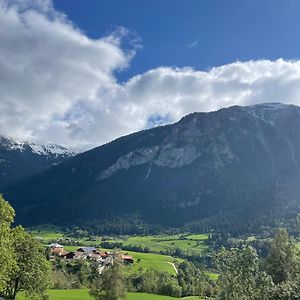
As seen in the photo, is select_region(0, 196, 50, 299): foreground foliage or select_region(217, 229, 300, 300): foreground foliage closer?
select_region(217, 229, 300, 300): foreground foliage

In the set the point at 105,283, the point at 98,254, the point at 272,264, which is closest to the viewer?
the point at 272,264

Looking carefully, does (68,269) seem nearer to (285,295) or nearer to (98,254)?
(98,254)

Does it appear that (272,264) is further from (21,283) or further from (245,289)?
(21,283)

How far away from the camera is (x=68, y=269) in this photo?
149 metres

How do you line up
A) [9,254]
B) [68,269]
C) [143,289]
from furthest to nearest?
[68,269]
[143,289]
[9,254]

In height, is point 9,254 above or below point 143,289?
above

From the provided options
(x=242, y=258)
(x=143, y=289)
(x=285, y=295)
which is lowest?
(x=143, y=289)

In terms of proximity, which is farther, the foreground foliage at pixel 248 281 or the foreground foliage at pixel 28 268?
the foreground foliage at pixel 28 268

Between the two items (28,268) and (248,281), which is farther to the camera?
(28,268)

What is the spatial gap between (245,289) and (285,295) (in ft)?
9.64

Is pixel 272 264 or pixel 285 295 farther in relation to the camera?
pixel 272 264

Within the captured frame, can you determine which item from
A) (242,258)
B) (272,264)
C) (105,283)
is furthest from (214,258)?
(105,283)

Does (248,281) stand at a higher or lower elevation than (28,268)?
higher

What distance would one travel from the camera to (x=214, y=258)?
39188 mm
